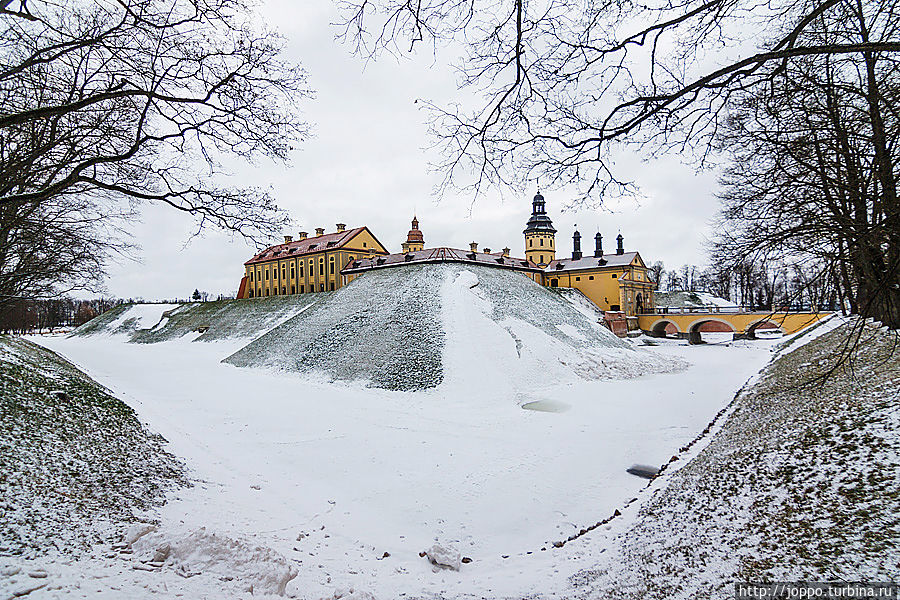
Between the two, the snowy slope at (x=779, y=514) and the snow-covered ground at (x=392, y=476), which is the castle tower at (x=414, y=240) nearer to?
the snow-covered ground at (x=392, y=476)

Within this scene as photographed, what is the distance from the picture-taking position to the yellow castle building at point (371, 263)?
161 feet

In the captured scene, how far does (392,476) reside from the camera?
424 inches

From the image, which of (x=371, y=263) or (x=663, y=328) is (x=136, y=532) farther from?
(x=663, y=328)

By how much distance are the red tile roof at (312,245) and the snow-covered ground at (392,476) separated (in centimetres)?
2781

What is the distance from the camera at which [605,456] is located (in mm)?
12070

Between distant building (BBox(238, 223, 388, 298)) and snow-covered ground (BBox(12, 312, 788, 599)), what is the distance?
26.5 meters

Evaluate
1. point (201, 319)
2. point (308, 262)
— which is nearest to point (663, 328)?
point (308, 262)

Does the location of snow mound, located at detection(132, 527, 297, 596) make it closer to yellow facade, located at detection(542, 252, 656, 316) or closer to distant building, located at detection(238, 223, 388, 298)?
distant building, located at detection(238, 223, 388, 298)

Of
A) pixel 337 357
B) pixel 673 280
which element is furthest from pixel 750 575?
pixel 673 280

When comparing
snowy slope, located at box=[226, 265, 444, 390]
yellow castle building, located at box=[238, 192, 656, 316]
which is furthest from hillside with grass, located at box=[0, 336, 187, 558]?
yellow castle building, located at box=[238, 192, 656, 316]

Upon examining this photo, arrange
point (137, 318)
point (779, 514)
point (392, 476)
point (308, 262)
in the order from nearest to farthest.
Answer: point (779, 514)
point (392, 476)
point (308, 262)
point (137, 318)

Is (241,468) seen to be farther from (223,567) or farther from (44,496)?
(223,567)

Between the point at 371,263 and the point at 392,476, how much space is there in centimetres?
3331

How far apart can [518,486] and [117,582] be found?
289 inches
